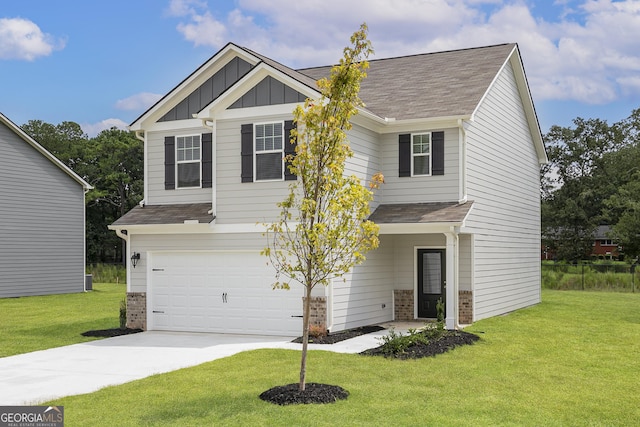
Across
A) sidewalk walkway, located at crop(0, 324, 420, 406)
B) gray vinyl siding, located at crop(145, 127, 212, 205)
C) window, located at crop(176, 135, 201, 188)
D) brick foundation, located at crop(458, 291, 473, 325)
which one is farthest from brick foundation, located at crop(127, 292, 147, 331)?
brick foundation, located at crop(458, 291, 473, 325)

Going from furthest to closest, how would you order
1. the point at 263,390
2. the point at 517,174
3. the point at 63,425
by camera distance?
the point at 517,174
the point at 263,390
the point at 63,425

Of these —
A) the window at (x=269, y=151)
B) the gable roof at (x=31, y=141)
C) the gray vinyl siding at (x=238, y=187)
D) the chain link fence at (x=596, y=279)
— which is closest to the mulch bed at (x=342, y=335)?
the gray vinyl siding at (x=238, y=187)

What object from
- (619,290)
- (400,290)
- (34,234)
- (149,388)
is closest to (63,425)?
(149,388)

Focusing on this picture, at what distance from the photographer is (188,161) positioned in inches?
730

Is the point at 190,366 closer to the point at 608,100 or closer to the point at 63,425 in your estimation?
the point at 63,425

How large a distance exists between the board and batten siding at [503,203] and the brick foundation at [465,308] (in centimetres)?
23

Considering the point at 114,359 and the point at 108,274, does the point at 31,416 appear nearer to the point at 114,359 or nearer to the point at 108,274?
the point at 114,359

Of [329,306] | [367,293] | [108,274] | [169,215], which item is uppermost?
[169,215]

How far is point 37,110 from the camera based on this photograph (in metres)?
62.4

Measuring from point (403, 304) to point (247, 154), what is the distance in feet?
19.4

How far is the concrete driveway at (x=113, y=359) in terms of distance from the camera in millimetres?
11039

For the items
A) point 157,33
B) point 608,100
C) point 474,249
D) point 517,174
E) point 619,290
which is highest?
point 608,100

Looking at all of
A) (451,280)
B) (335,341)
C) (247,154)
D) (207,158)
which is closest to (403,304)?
(451,280)

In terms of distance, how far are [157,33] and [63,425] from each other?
1309 cm
